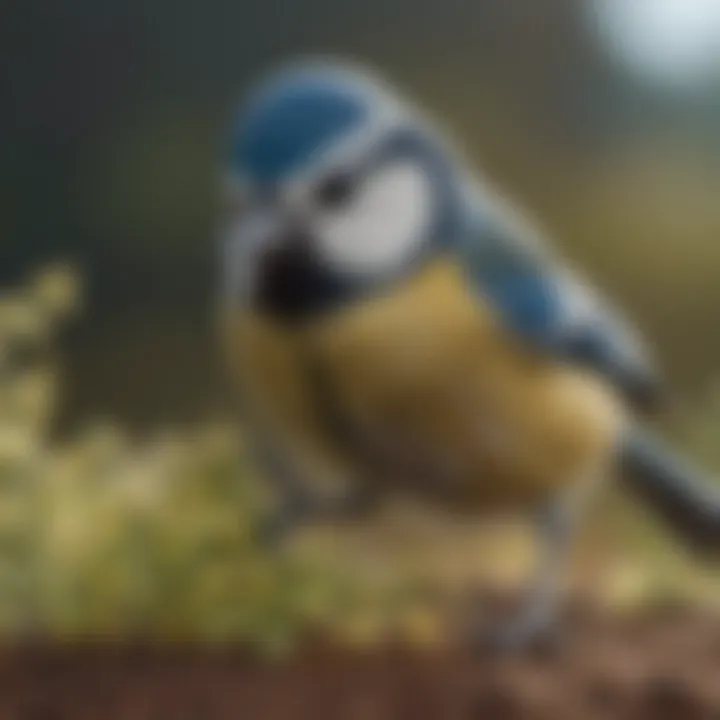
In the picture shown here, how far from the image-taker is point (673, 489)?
0.91 metres

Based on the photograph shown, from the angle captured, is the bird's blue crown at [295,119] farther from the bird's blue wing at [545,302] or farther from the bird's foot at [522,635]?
the bird's foot at [522,635]

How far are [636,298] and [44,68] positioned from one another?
42cm

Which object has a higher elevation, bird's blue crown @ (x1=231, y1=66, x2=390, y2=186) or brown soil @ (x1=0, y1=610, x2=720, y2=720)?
bird's blue crown @ (x1=231, y1=66, x2=390, y2=186)

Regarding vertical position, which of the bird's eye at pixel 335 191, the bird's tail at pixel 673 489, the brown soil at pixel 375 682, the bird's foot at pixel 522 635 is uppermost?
the bird's eye at pixel 335 191

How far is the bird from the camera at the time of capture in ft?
2.80

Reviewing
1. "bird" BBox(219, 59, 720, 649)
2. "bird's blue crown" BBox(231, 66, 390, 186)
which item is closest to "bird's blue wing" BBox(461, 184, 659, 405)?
"bird" BBox(219, 59, 720, 649)

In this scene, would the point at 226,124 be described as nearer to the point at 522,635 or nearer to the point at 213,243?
the point at 213,243

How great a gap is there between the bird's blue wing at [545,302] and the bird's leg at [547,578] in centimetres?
8

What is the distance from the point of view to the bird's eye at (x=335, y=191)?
844 mm

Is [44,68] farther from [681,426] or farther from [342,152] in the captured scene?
[681,426]

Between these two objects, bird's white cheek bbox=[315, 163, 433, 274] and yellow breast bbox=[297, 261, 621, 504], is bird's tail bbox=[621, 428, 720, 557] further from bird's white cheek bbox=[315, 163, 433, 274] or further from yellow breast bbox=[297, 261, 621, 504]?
bird's white cheek bbox=[315, 163, 433, 274]

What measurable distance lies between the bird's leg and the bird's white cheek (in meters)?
0.19

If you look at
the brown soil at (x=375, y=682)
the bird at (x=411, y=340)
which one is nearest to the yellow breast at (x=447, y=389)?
the bird at (x=411, y=340)

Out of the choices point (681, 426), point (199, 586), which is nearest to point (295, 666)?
point (199, 586)
